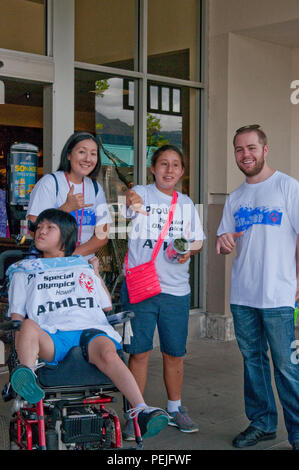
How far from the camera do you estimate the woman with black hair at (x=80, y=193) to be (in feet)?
15.3

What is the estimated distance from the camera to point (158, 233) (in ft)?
15.7

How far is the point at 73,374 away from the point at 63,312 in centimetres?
39

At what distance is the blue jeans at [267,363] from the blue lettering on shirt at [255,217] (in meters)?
0.53

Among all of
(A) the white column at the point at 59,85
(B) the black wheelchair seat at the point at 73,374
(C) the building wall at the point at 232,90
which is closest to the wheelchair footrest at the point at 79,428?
(B) the black wheelchair seat at the point at 73,374

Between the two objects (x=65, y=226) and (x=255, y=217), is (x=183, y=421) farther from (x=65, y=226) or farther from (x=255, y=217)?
(x=65, y=226)

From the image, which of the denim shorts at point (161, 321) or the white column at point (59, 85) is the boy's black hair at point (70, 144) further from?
the white column at point (59, 85)

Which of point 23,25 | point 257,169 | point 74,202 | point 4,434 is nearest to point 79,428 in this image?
point 4,434

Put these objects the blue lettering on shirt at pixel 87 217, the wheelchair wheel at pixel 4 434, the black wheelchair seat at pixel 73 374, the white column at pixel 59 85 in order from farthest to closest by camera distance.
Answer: the white column at pixel 59 85
the blue lettering on shirt at pixel 87 217
the wheelchair wheel at pixel 4 434
the black wheelchair seat at pixel 73 374

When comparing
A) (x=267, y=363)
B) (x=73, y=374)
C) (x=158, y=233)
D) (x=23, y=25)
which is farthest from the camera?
(x=23, y=25)

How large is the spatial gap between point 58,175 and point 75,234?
82 centimetres

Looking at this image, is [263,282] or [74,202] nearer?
[263,282]

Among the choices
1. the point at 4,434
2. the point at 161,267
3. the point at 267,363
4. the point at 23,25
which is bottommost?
the point at 4,434

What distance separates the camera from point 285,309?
4.28 metres

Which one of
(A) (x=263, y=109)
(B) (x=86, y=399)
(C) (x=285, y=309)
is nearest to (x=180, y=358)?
(C) (x=285, y=309)
